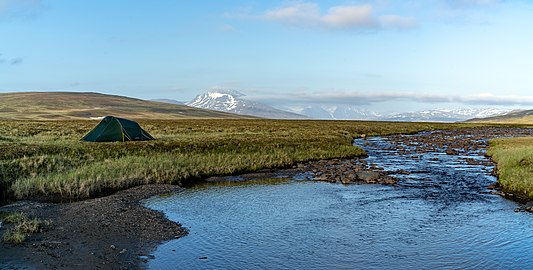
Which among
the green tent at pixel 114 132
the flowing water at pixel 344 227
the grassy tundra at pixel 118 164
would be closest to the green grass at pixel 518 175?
the flowing water at pixel 344 227

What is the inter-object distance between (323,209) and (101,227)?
8882 millimetres

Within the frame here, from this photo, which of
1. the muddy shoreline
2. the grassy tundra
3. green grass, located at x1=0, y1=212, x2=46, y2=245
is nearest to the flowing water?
the muddy shoreline

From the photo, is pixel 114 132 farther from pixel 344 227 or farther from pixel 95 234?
pixel 344 227

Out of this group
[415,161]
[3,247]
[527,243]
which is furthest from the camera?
[415,161]

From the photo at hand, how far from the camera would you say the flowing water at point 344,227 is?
40.5 ft

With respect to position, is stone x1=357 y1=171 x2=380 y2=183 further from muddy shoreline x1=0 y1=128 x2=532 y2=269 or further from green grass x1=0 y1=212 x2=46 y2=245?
green grass x1=0 y1=212 x2=46 y2=245

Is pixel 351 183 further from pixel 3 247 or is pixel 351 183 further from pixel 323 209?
pixel 3 247

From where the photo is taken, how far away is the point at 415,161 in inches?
1451

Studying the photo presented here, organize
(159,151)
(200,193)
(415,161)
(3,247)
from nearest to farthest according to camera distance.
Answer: (3,247) → (200,193) → (159,151) → (415,161)

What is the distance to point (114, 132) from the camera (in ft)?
130

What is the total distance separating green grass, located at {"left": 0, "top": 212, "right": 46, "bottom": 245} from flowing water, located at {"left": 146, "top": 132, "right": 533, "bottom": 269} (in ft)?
13.7

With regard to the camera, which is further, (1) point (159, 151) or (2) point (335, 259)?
(1) point (159, 151)

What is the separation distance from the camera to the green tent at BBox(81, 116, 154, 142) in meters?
39.3

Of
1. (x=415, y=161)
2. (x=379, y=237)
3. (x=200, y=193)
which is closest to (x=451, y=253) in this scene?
(x=379, y=237)
